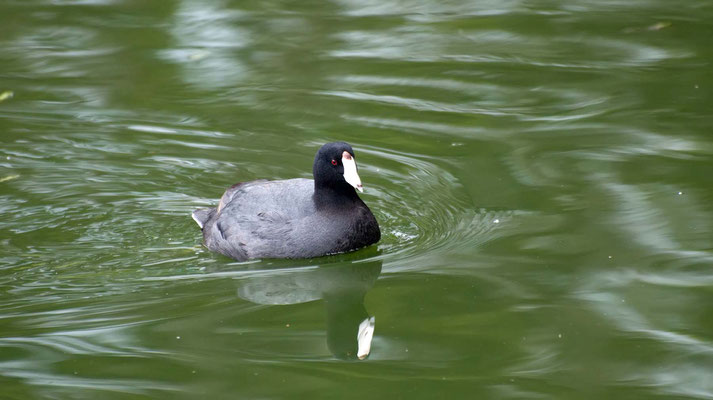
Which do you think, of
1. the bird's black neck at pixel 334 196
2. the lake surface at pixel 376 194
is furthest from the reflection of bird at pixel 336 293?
the bird's black neck at pixel 334 196

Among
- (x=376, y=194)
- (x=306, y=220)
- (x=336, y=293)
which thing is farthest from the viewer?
(x=376, y=194)

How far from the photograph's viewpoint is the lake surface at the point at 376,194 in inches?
188

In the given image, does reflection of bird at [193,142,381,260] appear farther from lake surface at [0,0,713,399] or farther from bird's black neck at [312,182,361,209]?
lake surface at [0,0,713,399]

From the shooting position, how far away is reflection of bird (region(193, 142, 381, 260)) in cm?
610

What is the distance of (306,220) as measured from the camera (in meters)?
6.16

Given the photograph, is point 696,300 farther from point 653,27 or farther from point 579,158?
point 653,27

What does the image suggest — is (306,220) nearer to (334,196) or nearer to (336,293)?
(334,196)

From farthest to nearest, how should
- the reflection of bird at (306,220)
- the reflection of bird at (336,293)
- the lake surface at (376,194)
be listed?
the reflection of bird at (306,220), the reflection of bird at (336,293), the lake surface at (376,194)

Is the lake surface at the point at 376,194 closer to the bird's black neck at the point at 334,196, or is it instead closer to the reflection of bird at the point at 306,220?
the reflection of bird at the point at 306,220

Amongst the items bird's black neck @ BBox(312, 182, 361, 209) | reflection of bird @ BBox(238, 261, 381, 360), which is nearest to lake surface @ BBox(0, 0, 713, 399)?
reflection of bird @ BBox(238, 261, 381, 360)

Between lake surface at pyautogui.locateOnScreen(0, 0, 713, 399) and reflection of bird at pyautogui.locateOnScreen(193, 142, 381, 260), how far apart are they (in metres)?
Answer: 0.11

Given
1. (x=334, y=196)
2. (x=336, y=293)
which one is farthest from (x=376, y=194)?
(x=336, y=293)

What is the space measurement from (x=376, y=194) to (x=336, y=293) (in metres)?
1.56

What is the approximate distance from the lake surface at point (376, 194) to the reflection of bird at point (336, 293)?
0.06ft
